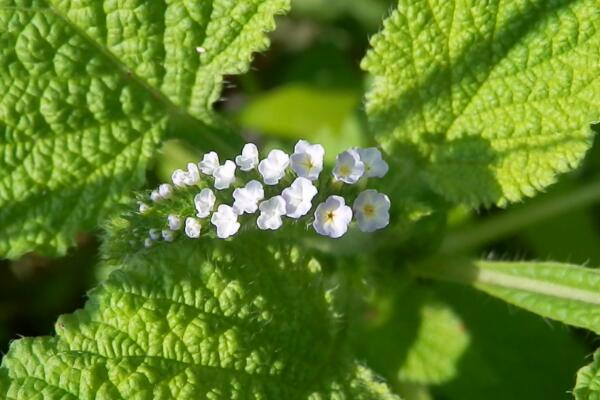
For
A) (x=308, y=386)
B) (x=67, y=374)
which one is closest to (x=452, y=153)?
(x=308, y=386)

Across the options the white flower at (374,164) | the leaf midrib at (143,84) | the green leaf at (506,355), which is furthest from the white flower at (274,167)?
the green leaf at (506,355)

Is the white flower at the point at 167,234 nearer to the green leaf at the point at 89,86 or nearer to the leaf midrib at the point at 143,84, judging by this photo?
the green leaf at the point at 89,86

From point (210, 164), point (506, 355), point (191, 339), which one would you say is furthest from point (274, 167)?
Answer: point (506, 355)

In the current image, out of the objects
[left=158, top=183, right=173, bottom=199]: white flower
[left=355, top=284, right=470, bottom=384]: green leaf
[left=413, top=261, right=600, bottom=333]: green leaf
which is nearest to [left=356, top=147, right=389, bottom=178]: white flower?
[left=158, top=183, right=173, bottom=199]: white flower

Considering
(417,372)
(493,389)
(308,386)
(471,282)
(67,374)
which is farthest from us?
(493,389)

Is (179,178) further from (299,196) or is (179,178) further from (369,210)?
(369,210)

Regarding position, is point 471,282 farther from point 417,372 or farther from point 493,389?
point 493,389
